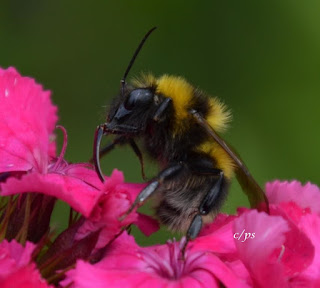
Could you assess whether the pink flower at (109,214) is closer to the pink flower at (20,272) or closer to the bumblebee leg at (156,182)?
the bumblebee leg at (156,182)

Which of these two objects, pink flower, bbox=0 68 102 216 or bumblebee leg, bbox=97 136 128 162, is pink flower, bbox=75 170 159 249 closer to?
pink flower, bbox=0 68 102 216

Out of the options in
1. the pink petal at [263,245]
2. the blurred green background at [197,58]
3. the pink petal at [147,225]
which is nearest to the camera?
the pink petal at [263,245]

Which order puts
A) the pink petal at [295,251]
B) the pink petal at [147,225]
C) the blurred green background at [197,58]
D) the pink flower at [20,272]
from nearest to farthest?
1. the pink flower at [20,272]
2. the pink petal at [295,251]
3. the pink petal at [147,225]
4. the blurred green background at [197,58]

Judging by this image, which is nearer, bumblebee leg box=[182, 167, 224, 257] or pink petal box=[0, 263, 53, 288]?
pink petal box=[0, 263, 53, 288]

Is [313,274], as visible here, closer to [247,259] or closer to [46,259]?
[247,259]

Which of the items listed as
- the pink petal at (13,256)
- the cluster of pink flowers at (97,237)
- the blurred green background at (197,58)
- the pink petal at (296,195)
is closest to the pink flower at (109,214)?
the cluster of pink flowers at (97,237)

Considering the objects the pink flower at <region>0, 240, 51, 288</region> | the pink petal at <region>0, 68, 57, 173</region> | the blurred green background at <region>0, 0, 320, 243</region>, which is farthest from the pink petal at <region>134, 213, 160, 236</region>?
the blurred green background at <region>0, 0, 320, 243</region>

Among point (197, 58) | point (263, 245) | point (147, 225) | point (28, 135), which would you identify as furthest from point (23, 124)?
point (197, 58)
